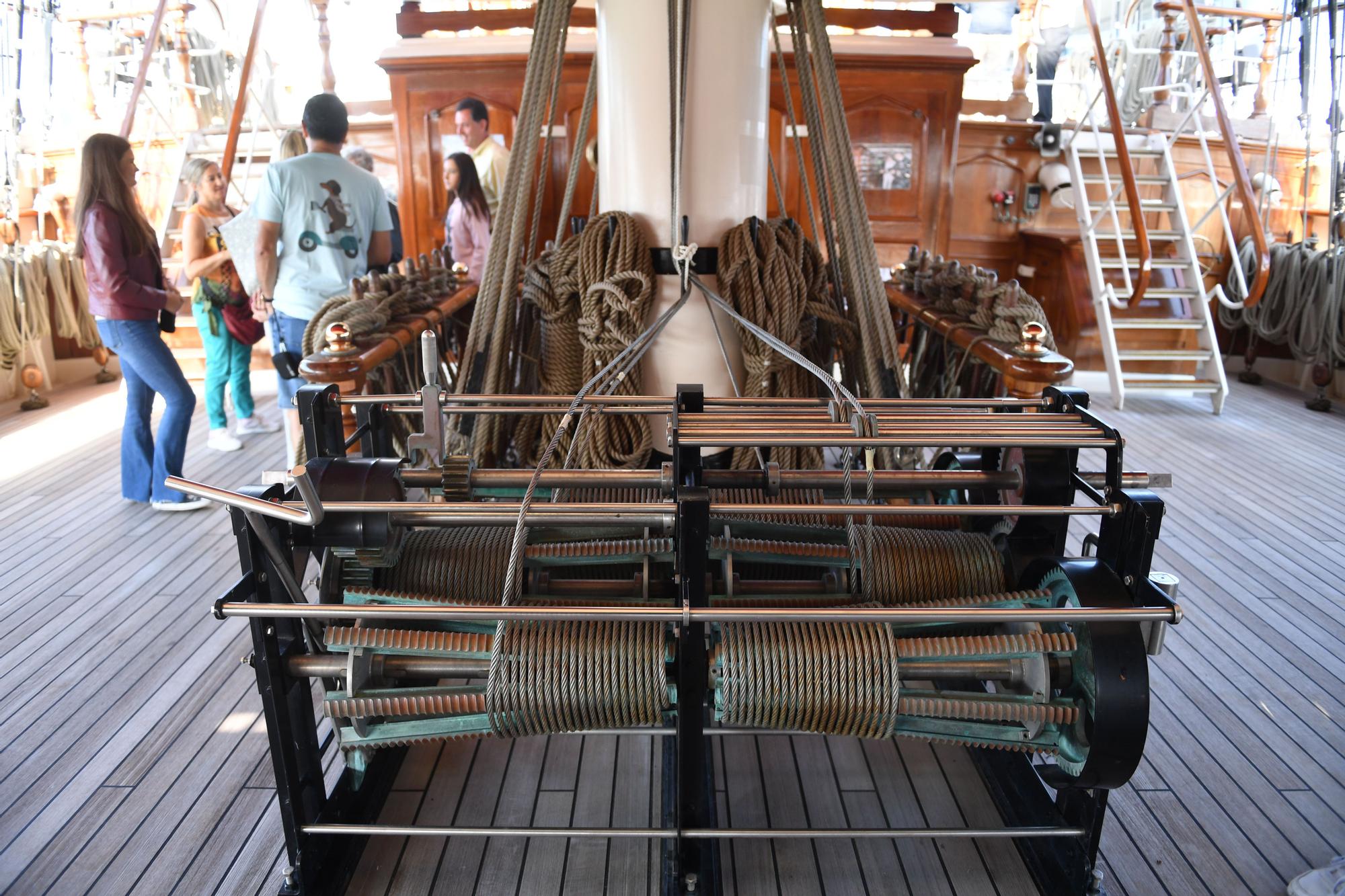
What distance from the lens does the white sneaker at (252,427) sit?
4504 mm

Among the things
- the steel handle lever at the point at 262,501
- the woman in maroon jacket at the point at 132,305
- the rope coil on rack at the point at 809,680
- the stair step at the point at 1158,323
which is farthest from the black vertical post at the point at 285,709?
the stair step at the point at 1158,323

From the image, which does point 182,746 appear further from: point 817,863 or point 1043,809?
point 1043,809

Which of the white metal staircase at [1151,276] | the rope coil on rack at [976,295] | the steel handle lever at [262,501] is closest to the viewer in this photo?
the steel handle lever at [262,501]

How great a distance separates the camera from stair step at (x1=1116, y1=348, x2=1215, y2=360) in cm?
526

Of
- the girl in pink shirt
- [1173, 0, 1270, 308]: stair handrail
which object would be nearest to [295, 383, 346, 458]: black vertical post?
the girl in pink shirt

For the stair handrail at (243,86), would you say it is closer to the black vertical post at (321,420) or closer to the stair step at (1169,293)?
the black vertical post at (321,420)

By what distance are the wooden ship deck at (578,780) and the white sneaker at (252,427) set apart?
5.17 ft

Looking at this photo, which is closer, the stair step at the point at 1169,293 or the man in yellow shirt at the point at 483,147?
the man in yellow shirt at the point at 483,147

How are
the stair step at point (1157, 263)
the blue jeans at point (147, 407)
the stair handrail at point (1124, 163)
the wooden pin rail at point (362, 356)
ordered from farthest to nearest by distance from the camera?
the stair step at point (1157, 263) < the stair handrail at point (1124, 163) < the blue jeans at point (147, 407) < the wooden pin rail at point (362, 356)

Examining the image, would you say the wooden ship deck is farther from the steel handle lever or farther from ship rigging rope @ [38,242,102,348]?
ship rigging rope @ [38,242,102,348]

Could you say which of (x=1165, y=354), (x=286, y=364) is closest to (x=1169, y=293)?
(x=1165, y=354)

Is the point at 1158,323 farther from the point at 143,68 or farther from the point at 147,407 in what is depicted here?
the point at 143,68

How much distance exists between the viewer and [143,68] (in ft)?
15.3

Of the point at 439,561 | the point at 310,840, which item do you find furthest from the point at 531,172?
the point at 310,840
